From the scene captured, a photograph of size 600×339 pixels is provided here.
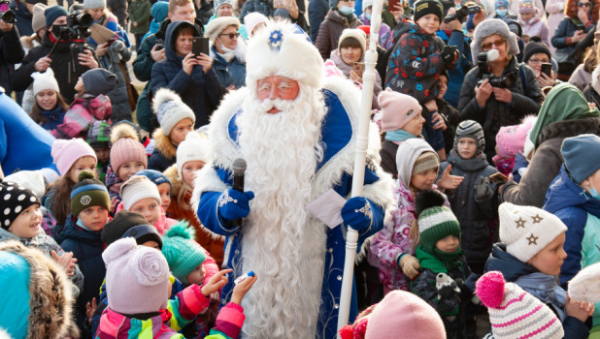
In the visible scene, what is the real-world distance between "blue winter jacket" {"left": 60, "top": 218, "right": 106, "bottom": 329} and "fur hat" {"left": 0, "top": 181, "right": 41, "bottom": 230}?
49cm

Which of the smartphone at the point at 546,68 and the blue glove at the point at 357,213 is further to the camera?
the smartphone at the point at 546,68

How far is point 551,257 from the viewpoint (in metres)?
3.14

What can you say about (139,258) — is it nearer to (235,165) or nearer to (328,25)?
(235,165)

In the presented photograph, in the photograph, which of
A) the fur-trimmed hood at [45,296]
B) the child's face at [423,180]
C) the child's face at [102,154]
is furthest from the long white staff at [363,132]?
the child's face at [102,154]

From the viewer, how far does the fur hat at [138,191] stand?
4.12 m

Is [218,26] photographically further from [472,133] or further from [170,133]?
[472,133]

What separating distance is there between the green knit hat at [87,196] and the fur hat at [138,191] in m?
0.13

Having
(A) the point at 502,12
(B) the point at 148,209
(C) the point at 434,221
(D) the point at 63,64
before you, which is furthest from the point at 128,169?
(A) the point at 502,12

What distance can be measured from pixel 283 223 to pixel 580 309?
4.57 ft

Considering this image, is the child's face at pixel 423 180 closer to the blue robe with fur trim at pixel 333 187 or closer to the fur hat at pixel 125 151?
the blue robe with fur trim at pixel 333 187

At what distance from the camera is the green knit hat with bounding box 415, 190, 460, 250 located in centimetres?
378

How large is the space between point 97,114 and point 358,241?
361 centimetres

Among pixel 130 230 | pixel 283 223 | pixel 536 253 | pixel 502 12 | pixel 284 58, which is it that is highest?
pixel 284 58

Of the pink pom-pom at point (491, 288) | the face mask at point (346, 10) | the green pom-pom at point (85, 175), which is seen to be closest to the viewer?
the pink pom-pom at point (491, 288)
